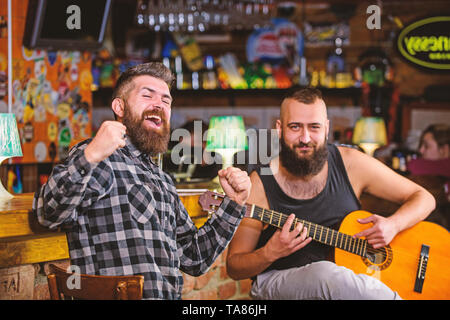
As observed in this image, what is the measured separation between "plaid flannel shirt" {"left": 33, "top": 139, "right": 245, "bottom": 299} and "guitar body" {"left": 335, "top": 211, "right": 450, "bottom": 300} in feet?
2.89

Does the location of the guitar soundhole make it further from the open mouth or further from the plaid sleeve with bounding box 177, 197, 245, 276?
the open mouth

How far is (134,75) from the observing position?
191 centimetres

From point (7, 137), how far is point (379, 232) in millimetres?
1514

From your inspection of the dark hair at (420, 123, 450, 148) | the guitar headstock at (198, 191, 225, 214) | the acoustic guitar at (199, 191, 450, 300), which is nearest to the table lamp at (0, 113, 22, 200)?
the guitar headstock at (198, 191, 225, 214)

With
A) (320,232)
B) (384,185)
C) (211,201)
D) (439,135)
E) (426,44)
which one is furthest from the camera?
(439,135)

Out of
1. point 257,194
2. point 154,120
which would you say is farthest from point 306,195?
point 154,120

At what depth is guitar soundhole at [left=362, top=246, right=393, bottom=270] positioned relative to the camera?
240 cm

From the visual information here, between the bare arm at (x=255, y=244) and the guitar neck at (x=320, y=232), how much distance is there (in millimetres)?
48

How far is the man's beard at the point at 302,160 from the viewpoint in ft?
7.94

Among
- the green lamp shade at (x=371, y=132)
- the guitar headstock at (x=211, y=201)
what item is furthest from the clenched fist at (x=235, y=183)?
the green lamp shade at (x=371, y=132)

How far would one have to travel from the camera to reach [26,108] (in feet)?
13.1

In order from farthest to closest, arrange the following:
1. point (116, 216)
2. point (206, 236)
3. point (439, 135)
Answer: point (439, 135)
point (206, 236)
point (116, 216)

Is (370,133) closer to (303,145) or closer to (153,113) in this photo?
(303,145)
